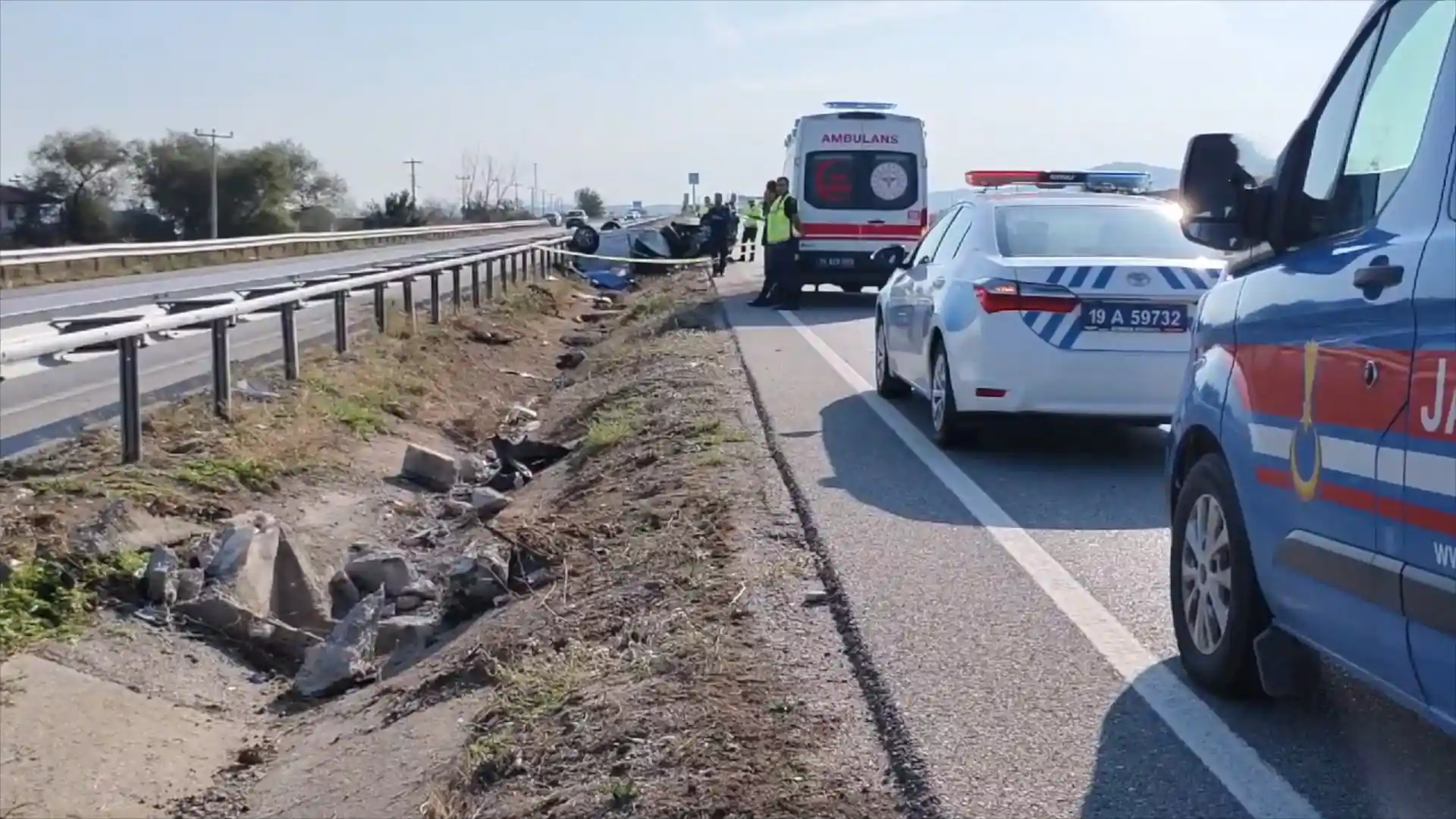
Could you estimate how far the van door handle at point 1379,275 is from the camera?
3826 mm

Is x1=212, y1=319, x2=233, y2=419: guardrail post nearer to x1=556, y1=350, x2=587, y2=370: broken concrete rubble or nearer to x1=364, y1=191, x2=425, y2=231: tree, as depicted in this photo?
x1=556, y1=350, x2=587, y2=370: broken concrete rubble

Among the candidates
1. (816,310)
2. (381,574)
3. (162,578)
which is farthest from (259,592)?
(816,310)

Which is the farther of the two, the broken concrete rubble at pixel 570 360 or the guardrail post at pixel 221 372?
the broken concrete rubble at pixel 570 360

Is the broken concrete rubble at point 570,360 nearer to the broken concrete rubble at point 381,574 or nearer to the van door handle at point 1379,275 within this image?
the broken concrete rubble at point 381,574

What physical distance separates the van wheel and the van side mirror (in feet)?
15.4

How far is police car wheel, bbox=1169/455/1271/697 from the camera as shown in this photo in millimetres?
4855

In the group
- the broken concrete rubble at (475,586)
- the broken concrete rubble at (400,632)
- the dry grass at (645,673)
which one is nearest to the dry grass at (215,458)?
the broken concrete rubble at (400,632)

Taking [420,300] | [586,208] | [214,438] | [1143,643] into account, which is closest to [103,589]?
[214,438]

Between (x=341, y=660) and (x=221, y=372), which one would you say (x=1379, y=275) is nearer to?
(x=341, y=660)

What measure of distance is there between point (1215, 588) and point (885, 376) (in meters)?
7.56

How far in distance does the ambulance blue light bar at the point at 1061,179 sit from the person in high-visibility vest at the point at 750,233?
22.9 meters

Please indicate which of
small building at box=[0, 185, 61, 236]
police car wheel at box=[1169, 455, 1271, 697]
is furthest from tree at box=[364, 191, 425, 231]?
police car wheel at box=[1169, 455, 1271, 697]

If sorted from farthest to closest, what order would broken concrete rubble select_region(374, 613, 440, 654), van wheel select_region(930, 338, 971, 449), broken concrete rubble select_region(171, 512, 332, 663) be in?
van wheel select_region(930, 338, 971, 449) → broken concrete rubble select_region(374, 613, 440, 654) → broken concrete rubble select_region(171, 512, 332, 663)

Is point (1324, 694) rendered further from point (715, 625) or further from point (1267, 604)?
point (715, 625)
